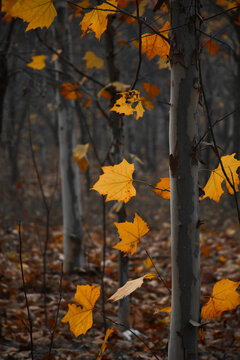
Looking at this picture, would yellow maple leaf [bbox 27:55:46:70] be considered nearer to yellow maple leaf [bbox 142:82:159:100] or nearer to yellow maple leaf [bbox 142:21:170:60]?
yellow maple leaf [bbox 142:82:159:100]

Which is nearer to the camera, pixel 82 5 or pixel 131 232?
pixel 131 232

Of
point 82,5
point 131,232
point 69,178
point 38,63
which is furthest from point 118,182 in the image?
point 69,178

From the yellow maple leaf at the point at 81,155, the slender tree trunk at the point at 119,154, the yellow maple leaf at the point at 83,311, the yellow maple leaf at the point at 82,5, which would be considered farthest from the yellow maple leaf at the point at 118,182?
the yellow maple leaf at the point at 81,155

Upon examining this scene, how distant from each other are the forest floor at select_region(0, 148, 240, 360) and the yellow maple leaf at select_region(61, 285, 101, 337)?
0.13 meters

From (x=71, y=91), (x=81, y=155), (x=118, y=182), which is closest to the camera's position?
(x=118, y=182)

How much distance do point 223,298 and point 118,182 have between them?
611 mm

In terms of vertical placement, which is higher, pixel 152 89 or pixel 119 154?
pixel 152 89

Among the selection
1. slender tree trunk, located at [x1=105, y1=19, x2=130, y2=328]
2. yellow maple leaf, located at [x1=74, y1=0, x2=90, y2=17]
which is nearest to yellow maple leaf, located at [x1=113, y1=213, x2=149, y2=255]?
yellow maple leaf, located at [x1=74, y1=0, x2=90, y2=17]

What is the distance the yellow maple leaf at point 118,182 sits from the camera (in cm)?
119

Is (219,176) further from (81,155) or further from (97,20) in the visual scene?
(81,155)

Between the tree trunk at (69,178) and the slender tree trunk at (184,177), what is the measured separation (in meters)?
3.16

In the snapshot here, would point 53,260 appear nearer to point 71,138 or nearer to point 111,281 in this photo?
point 111,281

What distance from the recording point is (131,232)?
1237 millimetres

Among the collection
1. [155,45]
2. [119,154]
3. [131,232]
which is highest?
[155,45]
